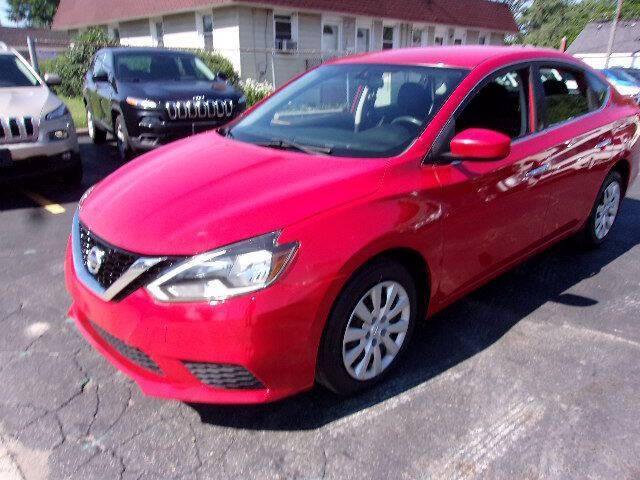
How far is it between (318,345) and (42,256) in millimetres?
3087

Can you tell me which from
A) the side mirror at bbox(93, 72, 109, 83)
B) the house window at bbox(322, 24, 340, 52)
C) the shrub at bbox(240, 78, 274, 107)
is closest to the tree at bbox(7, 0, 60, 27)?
the house window at bbox(322, 24, 340, 52)

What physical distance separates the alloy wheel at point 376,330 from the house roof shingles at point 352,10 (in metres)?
16.0

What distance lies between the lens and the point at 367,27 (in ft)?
70.7

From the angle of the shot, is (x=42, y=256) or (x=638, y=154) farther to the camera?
(x=638, y=154)

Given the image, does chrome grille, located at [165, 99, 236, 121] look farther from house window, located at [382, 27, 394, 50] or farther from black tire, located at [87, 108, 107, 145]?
house window, located at [382, 27, 394, 50]

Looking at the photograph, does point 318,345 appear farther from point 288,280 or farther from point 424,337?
point 424,337

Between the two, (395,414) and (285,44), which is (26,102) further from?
(285,44)

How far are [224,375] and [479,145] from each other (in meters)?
1.63

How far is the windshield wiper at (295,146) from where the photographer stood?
2.84 m

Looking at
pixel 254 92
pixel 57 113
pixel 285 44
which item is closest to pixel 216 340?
pixel 57 113

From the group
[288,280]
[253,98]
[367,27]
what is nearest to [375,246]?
[288,280]

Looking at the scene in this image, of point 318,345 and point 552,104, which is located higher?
point 552,104

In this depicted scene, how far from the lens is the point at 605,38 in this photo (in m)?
45.4

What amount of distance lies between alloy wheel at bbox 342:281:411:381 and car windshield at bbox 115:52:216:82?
6490 mm
